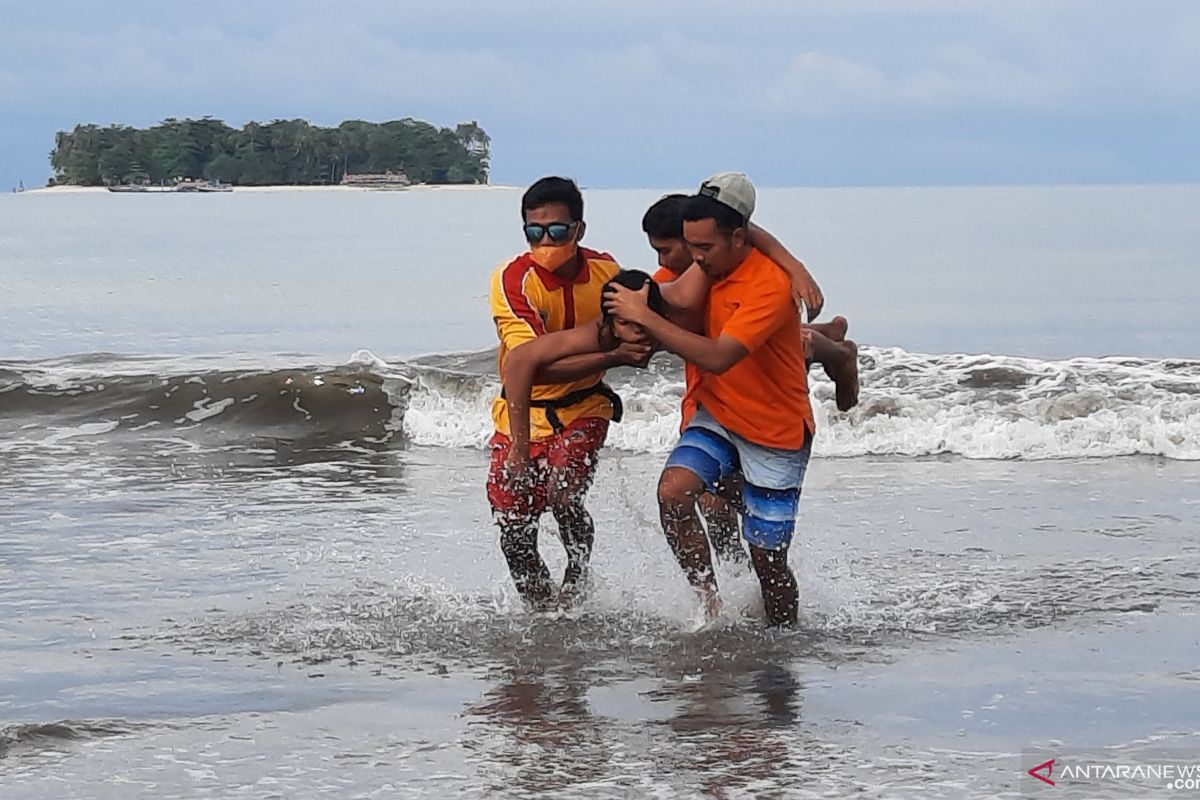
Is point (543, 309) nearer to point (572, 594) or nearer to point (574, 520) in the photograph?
point (574, 520)

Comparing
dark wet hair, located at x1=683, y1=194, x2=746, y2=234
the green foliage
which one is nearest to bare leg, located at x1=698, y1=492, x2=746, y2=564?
dark wet hair, located at x1=683, y1=194, x2=746, y2=234

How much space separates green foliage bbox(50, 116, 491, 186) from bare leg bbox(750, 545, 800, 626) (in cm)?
9301

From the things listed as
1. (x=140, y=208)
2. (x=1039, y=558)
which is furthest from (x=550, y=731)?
(x=140, y=208)

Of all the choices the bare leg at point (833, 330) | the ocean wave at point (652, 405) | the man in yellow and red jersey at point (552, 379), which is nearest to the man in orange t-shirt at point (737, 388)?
the bare leg at point (833, 330)

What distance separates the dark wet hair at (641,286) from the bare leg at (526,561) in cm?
102

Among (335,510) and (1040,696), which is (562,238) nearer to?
(1040,696)

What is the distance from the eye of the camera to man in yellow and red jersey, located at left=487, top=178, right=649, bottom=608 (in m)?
6.48

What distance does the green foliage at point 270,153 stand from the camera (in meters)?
101

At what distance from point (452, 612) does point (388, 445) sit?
6.18 metres

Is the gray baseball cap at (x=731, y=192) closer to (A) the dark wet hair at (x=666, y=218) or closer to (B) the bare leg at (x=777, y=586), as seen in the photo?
(A) the dark wet hair at (x=666, y=218)

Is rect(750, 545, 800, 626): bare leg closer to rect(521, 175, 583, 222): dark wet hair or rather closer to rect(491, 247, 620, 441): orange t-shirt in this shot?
rect(491, 247, 620, 441): orange t-shirt

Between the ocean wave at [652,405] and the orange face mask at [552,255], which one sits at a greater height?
the orange face mask at [552,255]

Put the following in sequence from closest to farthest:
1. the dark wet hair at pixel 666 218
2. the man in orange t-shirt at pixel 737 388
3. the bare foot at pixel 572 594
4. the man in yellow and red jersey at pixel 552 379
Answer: the man in orange t-shirt at pixel 737 388 < the dark wet hair at pixel 666 218 < the man in yellow and red jersey at pixel 552 379 < the bare foot at pixel 572 594

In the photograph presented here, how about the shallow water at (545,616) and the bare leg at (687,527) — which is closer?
the shallow water at (545,616)
